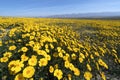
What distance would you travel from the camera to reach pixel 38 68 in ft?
13.8

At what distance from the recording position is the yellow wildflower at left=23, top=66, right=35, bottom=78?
12.3 ft

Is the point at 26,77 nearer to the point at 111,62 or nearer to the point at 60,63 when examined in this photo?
the point at 60,63

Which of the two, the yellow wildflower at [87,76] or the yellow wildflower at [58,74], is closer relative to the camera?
the yellow wildflower at [58,74]

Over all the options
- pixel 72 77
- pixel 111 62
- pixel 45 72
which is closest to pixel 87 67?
pixel 72 77

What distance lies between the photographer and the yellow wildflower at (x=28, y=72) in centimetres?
376

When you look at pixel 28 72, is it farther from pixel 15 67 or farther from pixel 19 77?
pixel 15 67

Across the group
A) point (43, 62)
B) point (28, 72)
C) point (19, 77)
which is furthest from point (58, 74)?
point (19, 77)

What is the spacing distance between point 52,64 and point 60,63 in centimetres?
17

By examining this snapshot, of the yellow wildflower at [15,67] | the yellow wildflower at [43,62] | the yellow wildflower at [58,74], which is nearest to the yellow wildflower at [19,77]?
the yellow wildflower at [15,67]

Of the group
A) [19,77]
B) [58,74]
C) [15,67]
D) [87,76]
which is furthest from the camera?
[87,76]

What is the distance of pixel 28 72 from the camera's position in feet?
12.6

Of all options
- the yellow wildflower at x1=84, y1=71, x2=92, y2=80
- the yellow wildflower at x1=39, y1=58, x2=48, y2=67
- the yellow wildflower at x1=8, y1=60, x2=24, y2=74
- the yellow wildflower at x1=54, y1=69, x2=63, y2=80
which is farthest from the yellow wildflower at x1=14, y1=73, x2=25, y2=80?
the yellow wildflower at x1=84, y1=71, x2=92, y2=80

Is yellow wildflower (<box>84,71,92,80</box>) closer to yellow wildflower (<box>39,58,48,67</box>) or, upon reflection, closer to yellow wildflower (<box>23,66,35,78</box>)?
yellow wildflower (<box>39,58,48,67</box>)

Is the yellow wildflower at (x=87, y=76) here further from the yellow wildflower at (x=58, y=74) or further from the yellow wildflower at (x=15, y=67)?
the yellow wildflower at (x=15, y=67)
